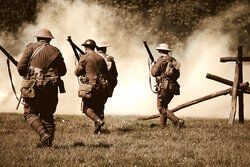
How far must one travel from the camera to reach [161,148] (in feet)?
26.5

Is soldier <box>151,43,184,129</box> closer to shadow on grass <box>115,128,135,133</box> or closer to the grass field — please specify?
the grass field

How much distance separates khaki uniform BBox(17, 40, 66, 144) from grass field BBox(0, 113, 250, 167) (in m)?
0.46

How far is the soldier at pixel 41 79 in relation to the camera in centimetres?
791

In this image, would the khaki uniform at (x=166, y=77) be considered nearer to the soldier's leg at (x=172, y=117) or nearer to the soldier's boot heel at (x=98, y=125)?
the soldier's leg at (x=172, y=117)

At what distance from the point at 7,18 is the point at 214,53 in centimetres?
1002

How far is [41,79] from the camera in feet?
26.0

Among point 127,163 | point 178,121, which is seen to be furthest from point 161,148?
point 178,121

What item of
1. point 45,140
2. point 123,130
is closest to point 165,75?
point 123,130

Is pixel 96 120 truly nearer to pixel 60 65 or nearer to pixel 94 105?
pixel 94 105

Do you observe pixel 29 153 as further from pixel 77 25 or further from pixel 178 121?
pixel 77 25

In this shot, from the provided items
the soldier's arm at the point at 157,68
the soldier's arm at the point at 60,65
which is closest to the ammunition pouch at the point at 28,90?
the soldier's arm at the point at 60,65

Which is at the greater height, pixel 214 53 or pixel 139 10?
pixel 139 10

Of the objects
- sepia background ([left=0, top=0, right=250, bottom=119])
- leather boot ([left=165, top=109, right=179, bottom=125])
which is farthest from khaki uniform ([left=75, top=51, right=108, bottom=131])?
sepia background ([left=0, top=0, right=250, bottom=119])

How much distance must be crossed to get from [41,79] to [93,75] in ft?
8.34
